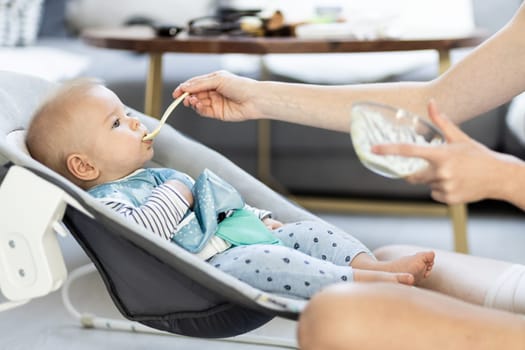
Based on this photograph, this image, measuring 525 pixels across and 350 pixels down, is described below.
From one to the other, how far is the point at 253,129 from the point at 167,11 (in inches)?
22.5

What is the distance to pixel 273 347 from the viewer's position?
1.94 m

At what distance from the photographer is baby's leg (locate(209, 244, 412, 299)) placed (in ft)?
4.35

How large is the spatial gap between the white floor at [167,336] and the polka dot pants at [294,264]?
0.48m

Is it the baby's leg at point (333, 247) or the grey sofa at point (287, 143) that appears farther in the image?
the grey sofa at point (287, 143)

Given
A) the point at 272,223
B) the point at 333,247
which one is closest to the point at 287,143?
the point at 272,223

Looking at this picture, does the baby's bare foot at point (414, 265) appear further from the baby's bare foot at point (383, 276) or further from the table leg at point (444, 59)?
the table leg at point (444, 59)

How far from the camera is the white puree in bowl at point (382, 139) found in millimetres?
1096

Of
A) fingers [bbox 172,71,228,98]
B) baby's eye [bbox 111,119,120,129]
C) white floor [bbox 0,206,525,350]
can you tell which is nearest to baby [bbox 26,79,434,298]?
baby's eye [bbox 111,119,120,129]

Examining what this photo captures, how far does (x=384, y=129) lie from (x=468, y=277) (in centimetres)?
33

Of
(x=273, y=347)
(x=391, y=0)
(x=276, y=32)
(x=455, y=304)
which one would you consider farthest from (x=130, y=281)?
(x=391, y=0)

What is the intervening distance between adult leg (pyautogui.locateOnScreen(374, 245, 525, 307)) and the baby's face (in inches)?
18.8

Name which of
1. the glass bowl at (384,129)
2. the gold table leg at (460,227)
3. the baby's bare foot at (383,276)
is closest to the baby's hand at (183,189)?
the baby's bare foot at (383,276)

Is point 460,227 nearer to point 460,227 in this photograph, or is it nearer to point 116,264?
point 460,227

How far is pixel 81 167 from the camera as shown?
5.06 ft
